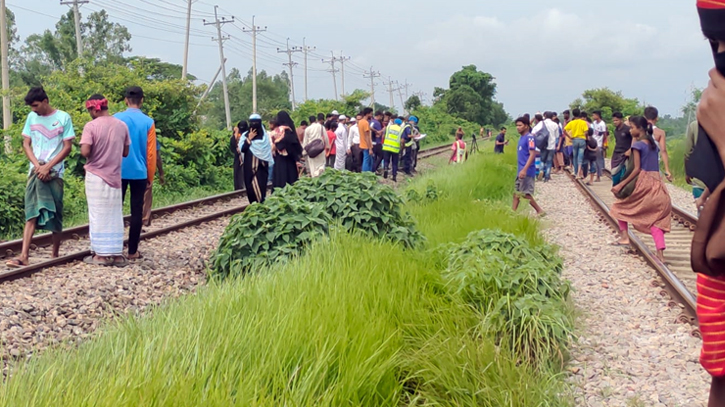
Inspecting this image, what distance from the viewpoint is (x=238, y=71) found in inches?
A: 4163

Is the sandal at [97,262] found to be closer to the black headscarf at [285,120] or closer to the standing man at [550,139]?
the black headscarf at [285,120]

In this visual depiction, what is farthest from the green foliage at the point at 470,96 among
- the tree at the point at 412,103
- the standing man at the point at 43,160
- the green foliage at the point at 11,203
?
the standing man at the point at 43,160

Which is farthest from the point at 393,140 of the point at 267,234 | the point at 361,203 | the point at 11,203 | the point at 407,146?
the point at 267,234

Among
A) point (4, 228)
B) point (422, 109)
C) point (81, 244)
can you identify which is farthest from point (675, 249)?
point (422, 109)

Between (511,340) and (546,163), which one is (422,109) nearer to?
(546,163)

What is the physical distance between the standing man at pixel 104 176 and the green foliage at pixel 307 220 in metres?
1.62

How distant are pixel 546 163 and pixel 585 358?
14.4 m

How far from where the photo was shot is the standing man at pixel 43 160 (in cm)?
709

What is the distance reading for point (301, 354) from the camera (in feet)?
10.7

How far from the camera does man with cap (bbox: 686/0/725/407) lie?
5.81ft

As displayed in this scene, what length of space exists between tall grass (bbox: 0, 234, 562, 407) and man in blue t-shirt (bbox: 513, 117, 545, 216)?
6130mm

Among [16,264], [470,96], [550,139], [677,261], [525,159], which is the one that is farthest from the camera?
[470,96]

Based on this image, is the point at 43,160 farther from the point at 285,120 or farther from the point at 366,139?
the point at 366,139

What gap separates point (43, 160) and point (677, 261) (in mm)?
7108
